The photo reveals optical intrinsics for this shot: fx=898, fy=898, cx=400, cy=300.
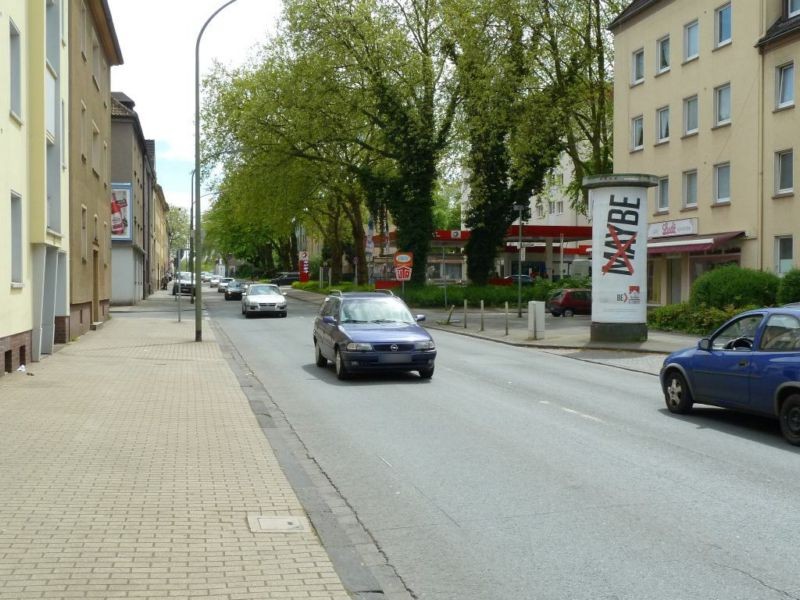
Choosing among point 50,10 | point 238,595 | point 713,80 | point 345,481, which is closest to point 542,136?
point 713,80

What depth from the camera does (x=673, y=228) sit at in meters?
36.7

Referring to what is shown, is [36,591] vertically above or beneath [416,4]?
beneath

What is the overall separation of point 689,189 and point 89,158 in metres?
23.0

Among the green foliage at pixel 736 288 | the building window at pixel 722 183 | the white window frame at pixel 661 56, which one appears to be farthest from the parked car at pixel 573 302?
the green foliage at pixel 736 288

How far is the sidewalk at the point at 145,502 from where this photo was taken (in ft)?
16.5

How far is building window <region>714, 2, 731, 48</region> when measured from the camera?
1312 inches

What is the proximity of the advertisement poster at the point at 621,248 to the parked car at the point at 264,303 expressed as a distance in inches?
694

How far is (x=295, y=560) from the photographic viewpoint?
5484 mm

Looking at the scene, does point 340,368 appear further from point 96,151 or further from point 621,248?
point 96,151

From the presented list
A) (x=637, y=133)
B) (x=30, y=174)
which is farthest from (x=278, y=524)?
(x=637, y=133)

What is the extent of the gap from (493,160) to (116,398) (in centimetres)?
3335

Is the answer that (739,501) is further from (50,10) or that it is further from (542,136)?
(542,136)

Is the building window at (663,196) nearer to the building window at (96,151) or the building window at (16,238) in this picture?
the building window at (96,151)

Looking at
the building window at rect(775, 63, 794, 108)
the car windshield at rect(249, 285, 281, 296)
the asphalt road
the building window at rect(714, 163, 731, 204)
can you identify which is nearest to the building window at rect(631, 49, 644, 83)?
the building window at rect(714, 163, 731, 204)
